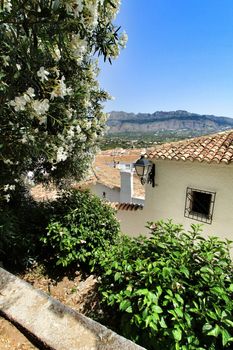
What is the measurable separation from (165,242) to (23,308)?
1.99m

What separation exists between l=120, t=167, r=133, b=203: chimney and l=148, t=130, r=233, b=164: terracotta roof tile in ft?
14.8

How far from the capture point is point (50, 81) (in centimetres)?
345

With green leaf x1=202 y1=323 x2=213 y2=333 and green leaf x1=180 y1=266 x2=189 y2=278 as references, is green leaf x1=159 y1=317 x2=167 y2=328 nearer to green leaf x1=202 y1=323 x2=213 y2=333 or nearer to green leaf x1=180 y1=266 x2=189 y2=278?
green leaf x1=202 y1=323 x2=213 y2=333

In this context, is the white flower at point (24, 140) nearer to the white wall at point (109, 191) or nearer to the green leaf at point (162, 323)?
the green leaf at point (162, 323)

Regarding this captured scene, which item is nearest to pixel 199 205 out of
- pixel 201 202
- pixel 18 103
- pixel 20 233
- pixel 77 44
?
pixel 201 202

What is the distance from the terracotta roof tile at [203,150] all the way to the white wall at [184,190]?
0.30m

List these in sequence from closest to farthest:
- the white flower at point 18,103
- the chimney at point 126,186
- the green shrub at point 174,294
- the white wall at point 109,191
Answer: the green shrub at point 174,294 < the white flower at point 18,103 < the chimney at point 126,186 < the white wall at point 109,191

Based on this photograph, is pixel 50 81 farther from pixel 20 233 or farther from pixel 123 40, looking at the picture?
pixel 20 233

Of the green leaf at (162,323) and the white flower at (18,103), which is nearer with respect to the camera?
the green leaf at (162,323)

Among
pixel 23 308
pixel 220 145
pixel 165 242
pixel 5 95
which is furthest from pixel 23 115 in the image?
pixel 220 145

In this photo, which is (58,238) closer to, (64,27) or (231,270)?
(231,270)

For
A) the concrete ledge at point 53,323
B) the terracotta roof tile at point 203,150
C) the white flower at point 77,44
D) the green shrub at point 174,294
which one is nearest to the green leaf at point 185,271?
the green shrub at point 174,294

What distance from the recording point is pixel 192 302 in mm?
2812

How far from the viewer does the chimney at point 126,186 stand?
1400 cm
